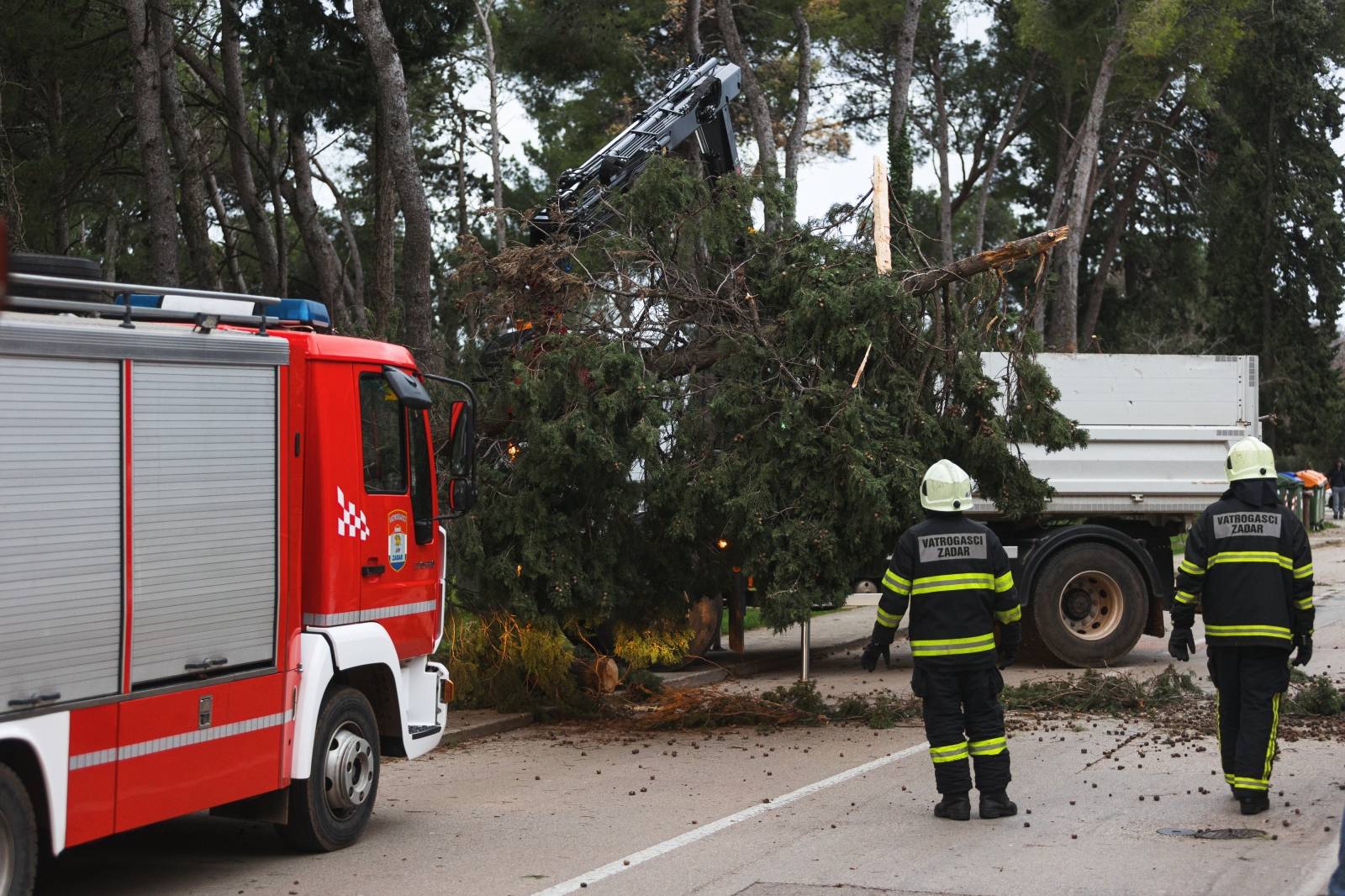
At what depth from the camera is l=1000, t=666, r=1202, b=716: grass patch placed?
10805 mm

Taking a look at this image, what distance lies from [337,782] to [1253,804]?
4562mm

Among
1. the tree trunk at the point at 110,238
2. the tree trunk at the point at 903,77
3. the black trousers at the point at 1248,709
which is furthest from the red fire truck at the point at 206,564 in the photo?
the tree trunk at the point at 110,238

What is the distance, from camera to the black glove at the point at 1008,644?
760cm

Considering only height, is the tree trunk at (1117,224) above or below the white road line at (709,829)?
above

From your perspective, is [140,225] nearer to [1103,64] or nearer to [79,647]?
[1103,64]

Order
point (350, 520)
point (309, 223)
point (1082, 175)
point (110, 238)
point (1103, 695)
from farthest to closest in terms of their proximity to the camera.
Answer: point (110, 238) < point (1082, 175) < point (309, 223) < point (1103, 695) < point (350, 520)

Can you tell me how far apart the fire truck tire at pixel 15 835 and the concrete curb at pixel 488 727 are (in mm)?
4805

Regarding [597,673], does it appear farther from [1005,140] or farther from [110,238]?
[1005,140]

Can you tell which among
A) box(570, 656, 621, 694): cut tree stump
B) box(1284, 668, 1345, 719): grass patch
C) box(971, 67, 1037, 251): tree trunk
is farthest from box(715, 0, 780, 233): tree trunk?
box(1284, 668, 1345, 719): grass patch

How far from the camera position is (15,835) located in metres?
5.37

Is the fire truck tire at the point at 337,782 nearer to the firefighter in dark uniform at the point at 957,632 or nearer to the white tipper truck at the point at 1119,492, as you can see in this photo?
the firefighter in dark uniform at the point at 957,632

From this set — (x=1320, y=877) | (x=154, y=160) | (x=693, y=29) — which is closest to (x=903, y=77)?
(x=693, y=29)

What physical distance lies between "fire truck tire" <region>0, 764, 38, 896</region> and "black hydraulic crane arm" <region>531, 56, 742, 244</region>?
7238 mm

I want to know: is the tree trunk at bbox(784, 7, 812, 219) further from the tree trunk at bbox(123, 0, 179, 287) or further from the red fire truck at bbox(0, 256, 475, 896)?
the red fire truck at bbox(0, 256, 475, 896)
